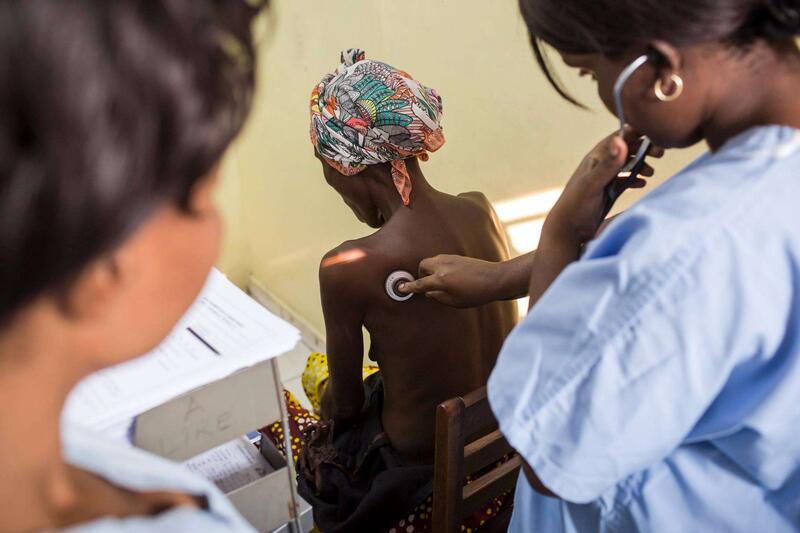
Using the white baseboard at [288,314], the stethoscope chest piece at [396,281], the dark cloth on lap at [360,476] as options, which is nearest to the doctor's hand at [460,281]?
the stethoscope chest piece at [396,281]

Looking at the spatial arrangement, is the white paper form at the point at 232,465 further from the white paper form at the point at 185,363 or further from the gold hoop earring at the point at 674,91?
the gold hoop earring at the point at 674,91

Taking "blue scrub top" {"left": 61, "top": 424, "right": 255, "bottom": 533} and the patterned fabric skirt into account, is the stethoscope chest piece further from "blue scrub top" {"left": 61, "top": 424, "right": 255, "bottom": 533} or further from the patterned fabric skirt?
"blue scrub top" {"left": 61, "top": 424, "right": 255, "bottom": 533}

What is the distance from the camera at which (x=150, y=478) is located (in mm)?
438

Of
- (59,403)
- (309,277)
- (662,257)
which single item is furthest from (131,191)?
(309,277)

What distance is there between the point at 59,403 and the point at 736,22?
594 mm

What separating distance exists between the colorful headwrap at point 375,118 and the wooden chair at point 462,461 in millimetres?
404

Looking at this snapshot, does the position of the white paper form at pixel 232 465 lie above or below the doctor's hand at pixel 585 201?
below

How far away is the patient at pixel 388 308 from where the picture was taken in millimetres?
1088

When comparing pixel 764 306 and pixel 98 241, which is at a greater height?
pixel 98 241

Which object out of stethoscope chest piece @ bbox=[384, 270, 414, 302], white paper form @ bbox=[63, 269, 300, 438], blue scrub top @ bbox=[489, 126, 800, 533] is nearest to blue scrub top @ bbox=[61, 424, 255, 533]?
white paper form @ bbox=[63, 269, 300, 438]

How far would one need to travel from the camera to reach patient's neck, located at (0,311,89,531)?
320 millimetres

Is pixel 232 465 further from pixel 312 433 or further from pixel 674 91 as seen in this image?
pixel 674 91

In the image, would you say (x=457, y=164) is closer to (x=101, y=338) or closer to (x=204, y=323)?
(x=204, y=323)

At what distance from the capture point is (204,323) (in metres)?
0.76
